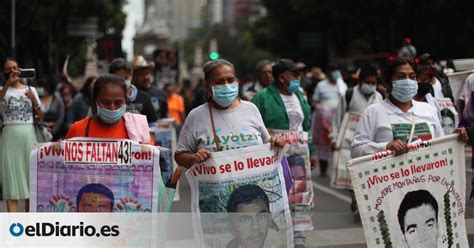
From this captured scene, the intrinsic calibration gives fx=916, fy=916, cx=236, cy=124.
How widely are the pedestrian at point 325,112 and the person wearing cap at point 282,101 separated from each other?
21.6 feet

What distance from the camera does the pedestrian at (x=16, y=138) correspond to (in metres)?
9.62

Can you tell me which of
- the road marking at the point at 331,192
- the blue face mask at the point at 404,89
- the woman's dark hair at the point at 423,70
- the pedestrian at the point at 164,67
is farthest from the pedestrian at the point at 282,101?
the pedestrian at the point at 164,67

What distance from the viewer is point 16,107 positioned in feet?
31.6

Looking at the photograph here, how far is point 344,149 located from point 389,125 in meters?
4.95

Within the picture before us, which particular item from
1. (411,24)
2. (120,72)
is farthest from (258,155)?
(411,24)

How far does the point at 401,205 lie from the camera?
5.61 meters

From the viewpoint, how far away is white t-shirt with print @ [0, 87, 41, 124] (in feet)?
31.3

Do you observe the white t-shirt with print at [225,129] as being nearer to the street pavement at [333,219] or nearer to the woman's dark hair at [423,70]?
the street pavement at [333,219]

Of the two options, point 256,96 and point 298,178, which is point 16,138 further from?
point 298,178

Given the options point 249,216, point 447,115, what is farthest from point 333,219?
point 249,216

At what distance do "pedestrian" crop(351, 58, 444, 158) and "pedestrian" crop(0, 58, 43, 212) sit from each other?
458 cm

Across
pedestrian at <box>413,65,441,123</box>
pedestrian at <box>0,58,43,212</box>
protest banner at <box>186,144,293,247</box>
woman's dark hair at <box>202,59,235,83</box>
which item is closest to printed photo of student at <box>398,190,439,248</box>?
protest banner at <box>186,144,293,247</box>

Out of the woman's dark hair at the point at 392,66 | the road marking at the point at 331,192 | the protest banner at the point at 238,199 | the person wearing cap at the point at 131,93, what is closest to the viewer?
the protest banner at the point at 238,199

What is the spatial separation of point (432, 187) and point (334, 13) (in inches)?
1645
